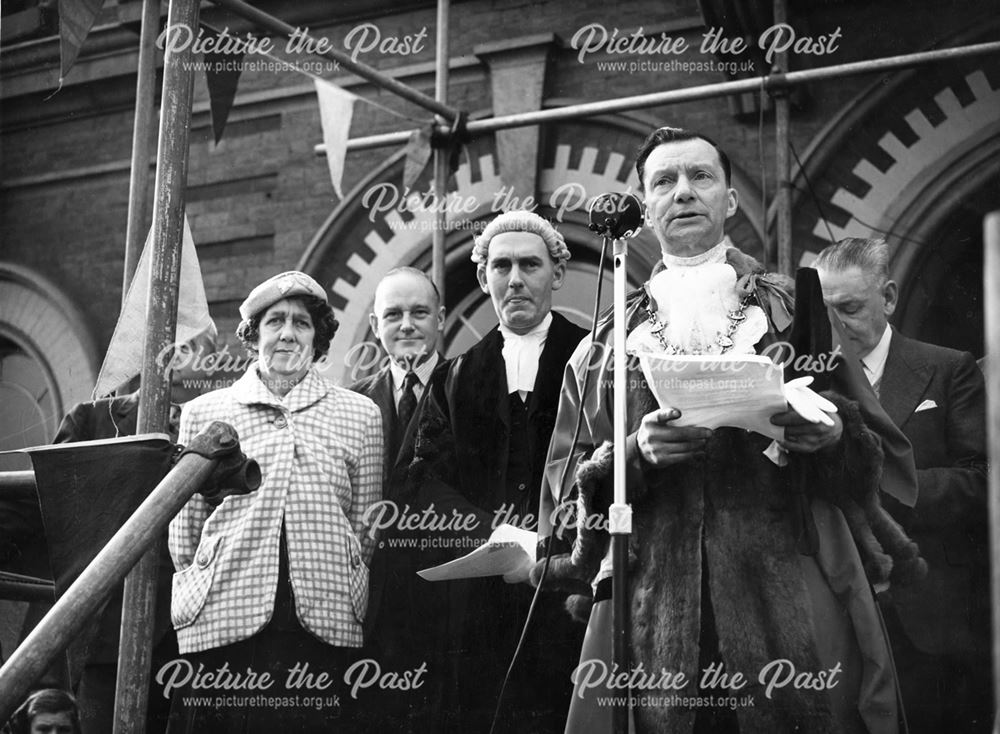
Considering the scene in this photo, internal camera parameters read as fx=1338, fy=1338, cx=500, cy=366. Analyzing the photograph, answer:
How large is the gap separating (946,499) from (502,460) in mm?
1415

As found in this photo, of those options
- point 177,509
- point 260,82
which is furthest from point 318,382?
point 260,82

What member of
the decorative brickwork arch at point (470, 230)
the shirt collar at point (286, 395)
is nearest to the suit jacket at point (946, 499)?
the shirt collar at point (286, 395)

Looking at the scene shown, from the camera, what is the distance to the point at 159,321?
4.47 meters

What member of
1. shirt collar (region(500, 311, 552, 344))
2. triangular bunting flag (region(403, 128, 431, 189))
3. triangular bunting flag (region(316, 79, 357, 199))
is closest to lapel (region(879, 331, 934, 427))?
shirt collar (region(500, 311, 552, 344))

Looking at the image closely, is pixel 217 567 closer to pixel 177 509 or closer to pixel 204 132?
pixel 177 509

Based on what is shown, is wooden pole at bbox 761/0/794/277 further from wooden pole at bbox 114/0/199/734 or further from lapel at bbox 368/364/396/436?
wooden pole at bbox 114/0/199/734

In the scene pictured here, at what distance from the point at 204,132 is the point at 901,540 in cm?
667

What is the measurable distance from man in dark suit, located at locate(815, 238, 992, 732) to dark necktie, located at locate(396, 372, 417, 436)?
160cm

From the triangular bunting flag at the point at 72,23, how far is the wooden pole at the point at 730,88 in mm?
2213

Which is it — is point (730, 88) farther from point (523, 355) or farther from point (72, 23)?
point (72, 23)

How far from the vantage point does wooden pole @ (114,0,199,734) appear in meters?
4.17

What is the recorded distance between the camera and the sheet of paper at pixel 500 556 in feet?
12.9

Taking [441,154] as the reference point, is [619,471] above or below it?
below

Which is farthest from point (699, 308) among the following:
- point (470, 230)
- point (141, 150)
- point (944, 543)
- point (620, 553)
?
point (470, 230)
